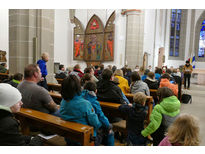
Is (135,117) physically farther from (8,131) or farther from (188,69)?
(188,69)

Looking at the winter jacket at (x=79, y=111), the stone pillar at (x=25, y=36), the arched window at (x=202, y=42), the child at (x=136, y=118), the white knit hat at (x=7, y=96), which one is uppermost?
the arched window at (x=202, y=42)

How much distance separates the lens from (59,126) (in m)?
1.90

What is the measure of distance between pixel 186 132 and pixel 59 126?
123cm

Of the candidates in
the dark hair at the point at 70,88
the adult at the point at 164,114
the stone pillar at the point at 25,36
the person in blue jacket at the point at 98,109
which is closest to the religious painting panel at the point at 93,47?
the stone pillar at the point at 25,36

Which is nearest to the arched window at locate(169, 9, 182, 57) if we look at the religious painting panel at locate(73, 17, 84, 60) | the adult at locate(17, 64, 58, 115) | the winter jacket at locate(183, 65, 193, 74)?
the winter jacket at locate(183, 65, 193, 74)

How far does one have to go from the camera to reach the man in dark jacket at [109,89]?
316 centimetres

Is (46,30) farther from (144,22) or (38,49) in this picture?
(144,22)

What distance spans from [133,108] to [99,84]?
2.74 ft

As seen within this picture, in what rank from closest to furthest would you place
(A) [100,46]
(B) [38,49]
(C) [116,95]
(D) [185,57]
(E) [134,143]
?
(E) [134,143] → (C) [116,95] → (B) [38,49] → (A) [100,46] → (D) [185,57]

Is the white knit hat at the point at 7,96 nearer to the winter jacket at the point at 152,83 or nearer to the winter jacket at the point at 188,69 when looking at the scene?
Answer: the winter jacket at the point at 152,83

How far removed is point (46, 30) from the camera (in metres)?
6.81

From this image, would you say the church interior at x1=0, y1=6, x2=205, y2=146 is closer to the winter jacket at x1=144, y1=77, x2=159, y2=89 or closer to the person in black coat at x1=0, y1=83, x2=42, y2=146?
the winter jacket at x1=144, y1=77, x2=159, y2=89

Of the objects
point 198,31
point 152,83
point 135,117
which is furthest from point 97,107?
point 198,31

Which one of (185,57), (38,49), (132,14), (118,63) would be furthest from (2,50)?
(185,57)
